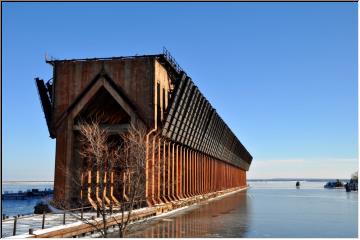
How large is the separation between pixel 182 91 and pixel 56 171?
43.6ft

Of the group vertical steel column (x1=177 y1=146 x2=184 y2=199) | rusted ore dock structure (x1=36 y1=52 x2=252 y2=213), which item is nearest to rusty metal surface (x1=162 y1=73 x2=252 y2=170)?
rusted ore dock structure (x1=36 y1=52 x2=252 y2=213)

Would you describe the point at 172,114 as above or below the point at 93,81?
below

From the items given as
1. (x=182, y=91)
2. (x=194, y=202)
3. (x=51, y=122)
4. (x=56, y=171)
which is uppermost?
(x=182, y=91)

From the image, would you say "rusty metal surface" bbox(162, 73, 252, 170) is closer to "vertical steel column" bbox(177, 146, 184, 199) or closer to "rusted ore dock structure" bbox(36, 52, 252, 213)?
"rusted ore dock structure" bbox(36, 52, 252, 213)

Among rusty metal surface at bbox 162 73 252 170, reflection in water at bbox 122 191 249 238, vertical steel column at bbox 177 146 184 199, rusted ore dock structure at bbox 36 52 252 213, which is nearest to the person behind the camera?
reflection in water at bbox 122 191 249 238

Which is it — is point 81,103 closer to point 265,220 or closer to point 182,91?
point 182,91

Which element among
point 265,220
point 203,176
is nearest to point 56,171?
point 265,220

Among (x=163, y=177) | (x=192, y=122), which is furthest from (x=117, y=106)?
(x=192, y=122)

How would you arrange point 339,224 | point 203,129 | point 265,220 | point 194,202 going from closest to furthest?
1. point 339,224
2. point 265,220
3. point 194,202
4. point 203,129

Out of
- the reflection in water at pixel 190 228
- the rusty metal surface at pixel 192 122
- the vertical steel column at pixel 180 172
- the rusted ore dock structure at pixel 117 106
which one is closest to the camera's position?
the reflection in water at pixel 190 228

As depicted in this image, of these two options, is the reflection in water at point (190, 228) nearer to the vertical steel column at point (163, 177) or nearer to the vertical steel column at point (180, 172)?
the vertical steel column at point (163, 177)

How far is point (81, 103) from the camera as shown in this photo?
3997 cm

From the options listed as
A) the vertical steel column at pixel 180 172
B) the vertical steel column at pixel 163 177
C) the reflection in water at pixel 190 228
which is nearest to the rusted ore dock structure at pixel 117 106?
the vertical steel column at pixel 163 177

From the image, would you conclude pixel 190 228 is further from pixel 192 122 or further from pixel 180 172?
pixel 192 122
